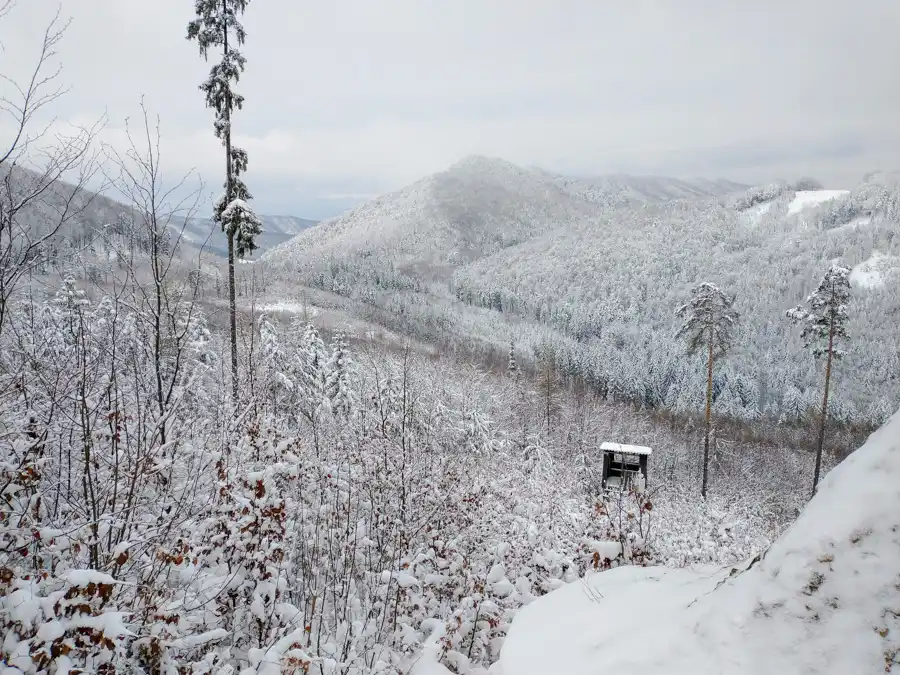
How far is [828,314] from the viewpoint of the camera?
18.7 m

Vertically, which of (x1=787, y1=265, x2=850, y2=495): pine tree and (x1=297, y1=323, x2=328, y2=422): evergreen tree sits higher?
(x1=787, y1=265, x2=850, y2=495): pine tree

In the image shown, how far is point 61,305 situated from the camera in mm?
25062

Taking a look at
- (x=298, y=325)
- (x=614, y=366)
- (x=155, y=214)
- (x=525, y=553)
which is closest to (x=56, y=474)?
(x=155, y=214)

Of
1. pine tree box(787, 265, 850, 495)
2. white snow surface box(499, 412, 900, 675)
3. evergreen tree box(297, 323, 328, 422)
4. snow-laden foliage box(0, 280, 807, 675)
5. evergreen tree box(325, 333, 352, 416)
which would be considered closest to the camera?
white snow surface box(499, 412, 900, 675)

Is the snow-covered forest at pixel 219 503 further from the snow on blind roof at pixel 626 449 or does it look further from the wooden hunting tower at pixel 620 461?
the snow on blind roof at pixel 626 449

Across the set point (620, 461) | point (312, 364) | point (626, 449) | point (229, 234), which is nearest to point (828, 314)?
point (626, 449)

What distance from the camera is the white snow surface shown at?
2131 mm

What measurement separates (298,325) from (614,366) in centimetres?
7674

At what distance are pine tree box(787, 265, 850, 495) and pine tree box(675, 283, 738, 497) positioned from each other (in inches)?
95.6

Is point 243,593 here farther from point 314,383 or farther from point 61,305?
point 61,305

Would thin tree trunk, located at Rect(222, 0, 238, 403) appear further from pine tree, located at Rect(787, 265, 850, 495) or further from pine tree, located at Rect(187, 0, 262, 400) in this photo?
pine tree, located at Rect(787, 265, 850, 495)

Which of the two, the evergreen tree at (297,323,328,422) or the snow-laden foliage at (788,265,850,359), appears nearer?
the snow-laden foliage at (788,265,850,359)

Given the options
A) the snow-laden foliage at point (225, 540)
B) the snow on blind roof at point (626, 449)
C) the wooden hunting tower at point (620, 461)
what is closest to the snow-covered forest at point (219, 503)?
the snow-laden foliage at point (225, 540)

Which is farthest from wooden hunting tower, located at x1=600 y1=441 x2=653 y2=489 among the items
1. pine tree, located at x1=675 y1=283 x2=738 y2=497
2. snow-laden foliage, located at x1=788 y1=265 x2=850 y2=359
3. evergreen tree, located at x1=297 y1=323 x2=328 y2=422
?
evergreen tree, located at x1=297 y1=323 x2=328 y2=422
